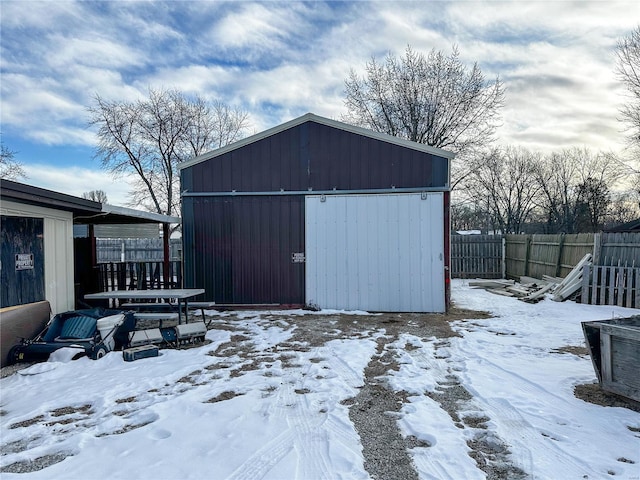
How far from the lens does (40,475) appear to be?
92.4 inches

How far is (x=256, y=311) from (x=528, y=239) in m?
10.1

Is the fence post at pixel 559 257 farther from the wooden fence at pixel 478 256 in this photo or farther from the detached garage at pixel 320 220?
the detached garage at pixel 320 220

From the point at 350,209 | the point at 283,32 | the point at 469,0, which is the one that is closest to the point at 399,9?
the point at 469,0

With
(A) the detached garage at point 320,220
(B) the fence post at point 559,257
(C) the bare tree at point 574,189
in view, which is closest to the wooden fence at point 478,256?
(B) the fence post at point 559,257

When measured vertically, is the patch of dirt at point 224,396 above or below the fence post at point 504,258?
below

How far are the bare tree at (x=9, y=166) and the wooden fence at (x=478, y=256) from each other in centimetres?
2149

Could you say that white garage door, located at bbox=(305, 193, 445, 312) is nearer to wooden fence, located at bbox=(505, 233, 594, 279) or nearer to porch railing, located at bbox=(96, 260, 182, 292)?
porch railing, located at bbox=(96, 260, 182, 292)

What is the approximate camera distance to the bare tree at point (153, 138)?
66.9ft

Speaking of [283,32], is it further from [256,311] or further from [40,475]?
[40,475]

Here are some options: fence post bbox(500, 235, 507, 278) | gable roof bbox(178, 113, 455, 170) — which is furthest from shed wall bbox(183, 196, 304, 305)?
fence post bbox(500, 235, 507, 278)

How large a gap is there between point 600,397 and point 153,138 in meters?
22.4

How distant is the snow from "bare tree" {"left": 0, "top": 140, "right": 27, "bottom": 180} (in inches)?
799

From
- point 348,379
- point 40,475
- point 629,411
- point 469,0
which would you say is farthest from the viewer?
point 469,0

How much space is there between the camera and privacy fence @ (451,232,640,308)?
806cm
